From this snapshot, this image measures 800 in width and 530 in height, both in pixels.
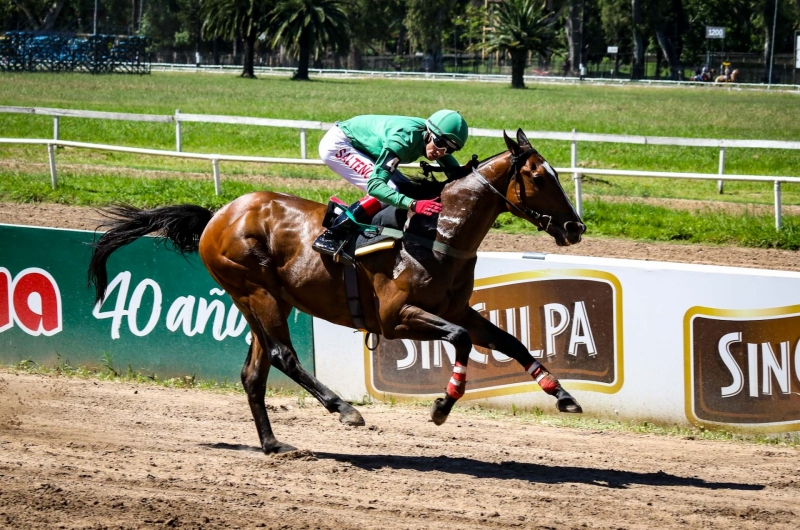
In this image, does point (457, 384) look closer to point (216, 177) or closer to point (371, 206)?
point (371, 206)

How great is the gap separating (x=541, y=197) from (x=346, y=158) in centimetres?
140

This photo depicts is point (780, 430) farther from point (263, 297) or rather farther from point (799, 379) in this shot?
point (263, 297)

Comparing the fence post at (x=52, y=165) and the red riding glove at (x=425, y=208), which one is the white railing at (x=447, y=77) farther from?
the red riding glove at (x=425, y=208)

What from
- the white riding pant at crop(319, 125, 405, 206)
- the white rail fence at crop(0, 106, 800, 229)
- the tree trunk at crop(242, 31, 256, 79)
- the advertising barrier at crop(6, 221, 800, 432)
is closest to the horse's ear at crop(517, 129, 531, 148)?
the white riding pant at crop(319, 125, 405, 206)

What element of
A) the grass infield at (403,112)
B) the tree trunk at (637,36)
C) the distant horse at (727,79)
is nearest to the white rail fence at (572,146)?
the grass infield at (403,112)

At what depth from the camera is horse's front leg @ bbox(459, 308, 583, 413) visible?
562cm

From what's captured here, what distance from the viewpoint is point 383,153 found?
18.7 ft

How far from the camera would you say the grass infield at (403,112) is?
560 inches

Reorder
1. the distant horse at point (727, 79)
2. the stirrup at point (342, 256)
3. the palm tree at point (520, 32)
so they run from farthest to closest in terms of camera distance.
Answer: the distant horse at point (727, 79), the palm tree at point (520, 32), the stirrup at point (342, 256)

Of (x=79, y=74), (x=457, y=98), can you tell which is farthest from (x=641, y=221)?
(x=79, y=74)

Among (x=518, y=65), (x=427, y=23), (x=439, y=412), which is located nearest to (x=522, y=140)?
(x=439, y=412)

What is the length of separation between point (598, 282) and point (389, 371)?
6.09 feet

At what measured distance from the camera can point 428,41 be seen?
82.9 meters

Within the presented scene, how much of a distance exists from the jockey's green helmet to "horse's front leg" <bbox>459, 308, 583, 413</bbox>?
3.75 ft
